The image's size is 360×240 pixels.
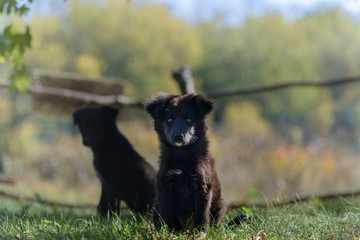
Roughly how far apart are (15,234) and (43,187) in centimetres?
1336

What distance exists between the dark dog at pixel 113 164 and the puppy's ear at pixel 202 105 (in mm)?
1280

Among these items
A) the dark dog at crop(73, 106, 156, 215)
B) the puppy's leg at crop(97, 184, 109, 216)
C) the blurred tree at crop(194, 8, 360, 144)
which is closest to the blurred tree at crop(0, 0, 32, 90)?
the dark dog at crop(73, 106, 156, 215)

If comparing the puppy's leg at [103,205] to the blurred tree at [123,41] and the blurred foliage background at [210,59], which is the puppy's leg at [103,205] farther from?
the blurred tree at [123,41]

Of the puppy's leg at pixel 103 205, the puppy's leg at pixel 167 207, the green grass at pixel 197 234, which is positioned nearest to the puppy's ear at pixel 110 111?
the puppy's leg at pixel 103 205

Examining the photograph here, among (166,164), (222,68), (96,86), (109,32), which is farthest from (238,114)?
(166,164)

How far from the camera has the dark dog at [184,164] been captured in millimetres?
4020

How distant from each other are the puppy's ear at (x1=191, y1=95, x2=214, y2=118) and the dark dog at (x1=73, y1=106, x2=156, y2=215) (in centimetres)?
128

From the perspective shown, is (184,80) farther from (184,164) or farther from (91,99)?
(184,164)

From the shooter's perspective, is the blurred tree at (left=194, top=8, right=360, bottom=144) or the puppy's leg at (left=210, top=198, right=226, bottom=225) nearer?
the puppy's leg at (left=210, top=198, right=226, bottom=225)

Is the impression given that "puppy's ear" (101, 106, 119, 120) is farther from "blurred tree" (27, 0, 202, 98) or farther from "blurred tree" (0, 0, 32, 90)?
"blurred tree" (27, 0, 202, 98)

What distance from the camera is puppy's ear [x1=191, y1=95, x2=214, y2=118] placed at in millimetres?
4164

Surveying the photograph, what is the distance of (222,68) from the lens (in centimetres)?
2994

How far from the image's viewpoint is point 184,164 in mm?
4113

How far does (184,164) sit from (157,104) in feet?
1.98
